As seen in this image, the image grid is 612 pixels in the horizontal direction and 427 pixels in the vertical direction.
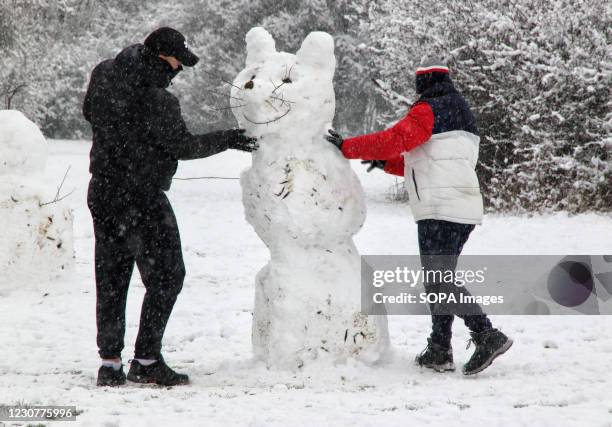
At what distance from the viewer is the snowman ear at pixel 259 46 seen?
4797 mm

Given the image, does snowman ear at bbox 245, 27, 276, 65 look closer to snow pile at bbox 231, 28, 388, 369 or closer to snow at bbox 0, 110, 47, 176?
snow pile at bbox 231, 28, 388, 369

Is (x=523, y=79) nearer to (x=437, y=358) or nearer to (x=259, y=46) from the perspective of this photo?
(x=259, y=46)

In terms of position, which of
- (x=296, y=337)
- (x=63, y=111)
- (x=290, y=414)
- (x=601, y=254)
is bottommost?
(x=290, y=414)

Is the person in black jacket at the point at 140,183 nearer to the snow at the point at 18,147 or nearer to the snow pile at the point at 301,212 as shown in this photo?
the snow pile at the point at 301,212

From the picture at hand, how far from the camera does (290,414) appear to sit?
12.0 feet

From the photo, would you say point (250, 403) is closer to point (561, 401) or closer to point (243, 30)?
point (561, 401)

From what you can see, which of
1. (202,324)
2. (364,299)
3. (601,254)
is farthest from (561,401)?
(601,254)

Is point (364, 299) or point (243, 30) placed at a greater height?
point (243, 30)

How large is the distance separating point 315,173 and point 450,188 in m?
0.77

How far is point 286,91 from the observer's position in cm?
457

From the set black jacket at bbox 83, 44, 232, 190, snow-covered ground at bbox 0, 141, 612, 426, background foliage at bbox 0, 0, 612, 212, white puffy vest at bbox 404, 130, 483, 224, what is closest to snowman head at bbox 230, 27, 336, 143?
black jacket at bbox 83, 44, 232, 190

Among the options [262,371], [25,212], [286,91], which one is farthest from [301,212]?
[25,212]

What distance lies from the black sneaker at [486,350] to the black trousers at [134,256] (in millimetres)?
1701

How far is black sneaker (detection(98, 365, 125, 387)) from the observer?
4.38m
